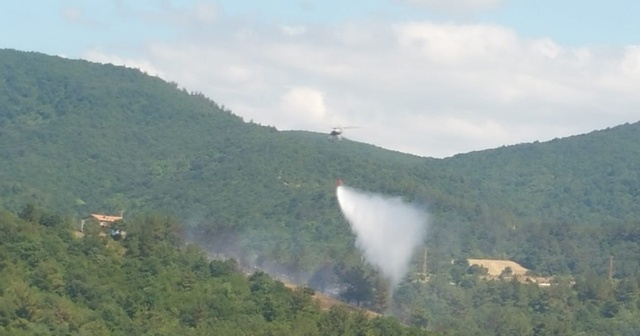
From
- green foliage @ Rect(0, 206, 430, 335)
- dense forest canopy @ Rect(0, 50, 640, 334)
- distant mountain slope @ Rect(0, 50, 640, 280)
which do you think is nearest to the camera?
green foliage @ Rect(0, 206, 430, 335)

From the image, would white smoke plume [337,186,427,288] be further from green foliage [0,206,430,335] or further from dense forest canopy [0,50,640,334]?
green foliage [0,206,430,335]

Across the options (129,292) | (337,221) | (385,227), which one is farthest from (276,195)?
(129,292)

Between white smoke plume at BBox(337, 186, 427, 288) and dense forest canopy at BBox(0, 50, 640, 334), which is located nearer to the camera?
dense forest canopy at BBox(0, 50, 640, 334)

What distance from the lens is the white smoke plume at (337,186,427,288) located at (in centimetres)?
12938

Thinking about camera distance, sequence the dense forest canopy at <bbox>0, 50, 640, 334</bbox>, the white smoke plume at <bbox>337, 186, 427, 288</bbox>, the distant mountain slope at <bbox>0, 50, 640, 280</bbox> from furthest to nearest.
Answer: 1. the distant mountain slope at <bbox>0, 50, 640, 280</bbox>
2. the white smoke plume at <bbox>337, 186, 427, 288</bbox>
3. the dense forest canopy at <bbox>0, 50, 640, 334</bbox>

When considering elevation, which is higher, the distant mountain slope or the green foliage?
the distant mountain slope

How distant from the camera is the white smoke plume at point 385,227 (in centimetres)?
12938

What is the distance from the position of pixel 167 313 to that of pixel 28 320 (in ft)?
32.2

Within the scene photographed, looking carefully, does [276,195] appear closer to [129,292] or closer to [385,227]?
[385,227]

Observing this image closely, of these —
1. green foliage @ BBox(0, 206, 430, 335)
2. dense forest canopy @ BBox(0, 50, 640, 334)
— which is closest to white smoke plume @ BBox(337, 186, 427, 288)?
dense forest canopy @ BBox(0, 50, 640, 334)

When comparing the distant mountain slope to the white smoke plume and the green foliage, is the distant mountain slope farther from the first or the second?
the green foliage

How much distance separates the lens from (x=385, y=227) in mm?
133250

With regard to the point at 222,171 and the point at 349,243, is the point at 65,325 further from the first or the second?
the point at 222,171

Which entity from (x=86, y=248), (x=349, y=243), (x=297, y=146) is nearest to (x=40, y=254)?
(x=86, y=248)
